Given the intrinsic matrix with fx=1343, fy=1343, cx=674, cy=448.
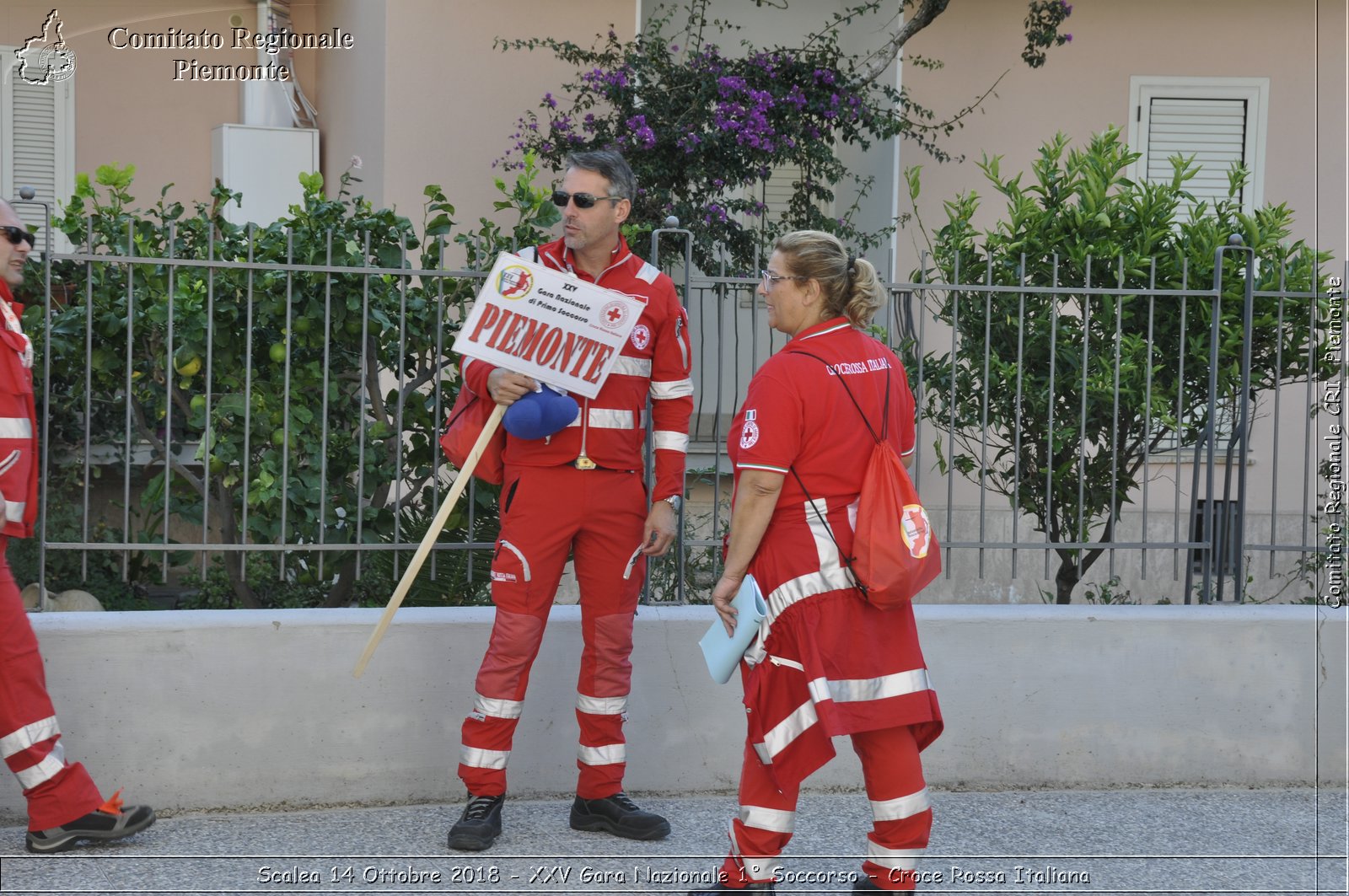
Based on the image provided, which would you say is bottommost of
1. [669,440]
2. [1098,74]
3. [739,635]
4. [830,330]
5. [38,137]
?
[739,635]

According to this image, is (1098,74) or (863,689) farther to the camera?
(1098,74)

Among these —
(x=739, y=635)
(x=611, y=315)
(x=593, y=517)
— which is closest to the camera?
(x=739, y=635)

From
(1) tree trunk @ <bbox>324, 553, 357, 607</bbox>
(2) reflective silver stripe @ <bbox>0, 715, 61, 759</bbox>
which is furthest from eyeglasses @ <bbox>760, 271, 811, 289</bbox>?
(2) reflective silver stripe @ <bbox>0, 715, 61, 759</bbox>

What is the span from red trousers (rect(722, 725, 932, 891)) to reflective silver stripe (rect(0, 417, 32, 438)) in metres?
2.26

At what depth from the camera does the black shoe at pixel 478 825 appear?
410 cm

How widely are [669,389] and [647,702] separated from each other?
1169mm

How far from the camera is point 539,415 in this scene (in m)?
3.87

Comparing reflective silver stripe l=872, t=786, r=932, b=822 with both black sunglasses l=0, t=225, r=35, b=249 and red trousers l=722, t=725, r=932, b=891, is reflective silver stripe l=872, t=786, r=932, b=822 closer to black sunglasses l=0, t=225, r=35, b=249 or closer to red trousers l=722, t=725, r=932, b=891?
red trousers l=722, t=725, r=932, b=891

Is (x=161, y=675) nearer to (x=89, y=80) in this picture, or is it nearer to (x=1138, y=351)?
(x=1138, y=351)

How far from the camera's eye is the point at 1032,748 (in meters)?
4.87

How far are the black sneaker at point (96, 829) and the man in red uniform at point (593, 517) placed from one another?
3.19 ft

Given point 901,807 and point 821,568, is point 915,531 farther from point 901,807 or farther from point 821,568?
point 901,807

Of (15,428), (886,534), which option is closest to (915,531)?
(886,534)

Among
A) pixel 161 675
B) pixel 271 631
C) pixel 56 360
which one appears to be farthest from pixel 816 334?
pixel 56 360
